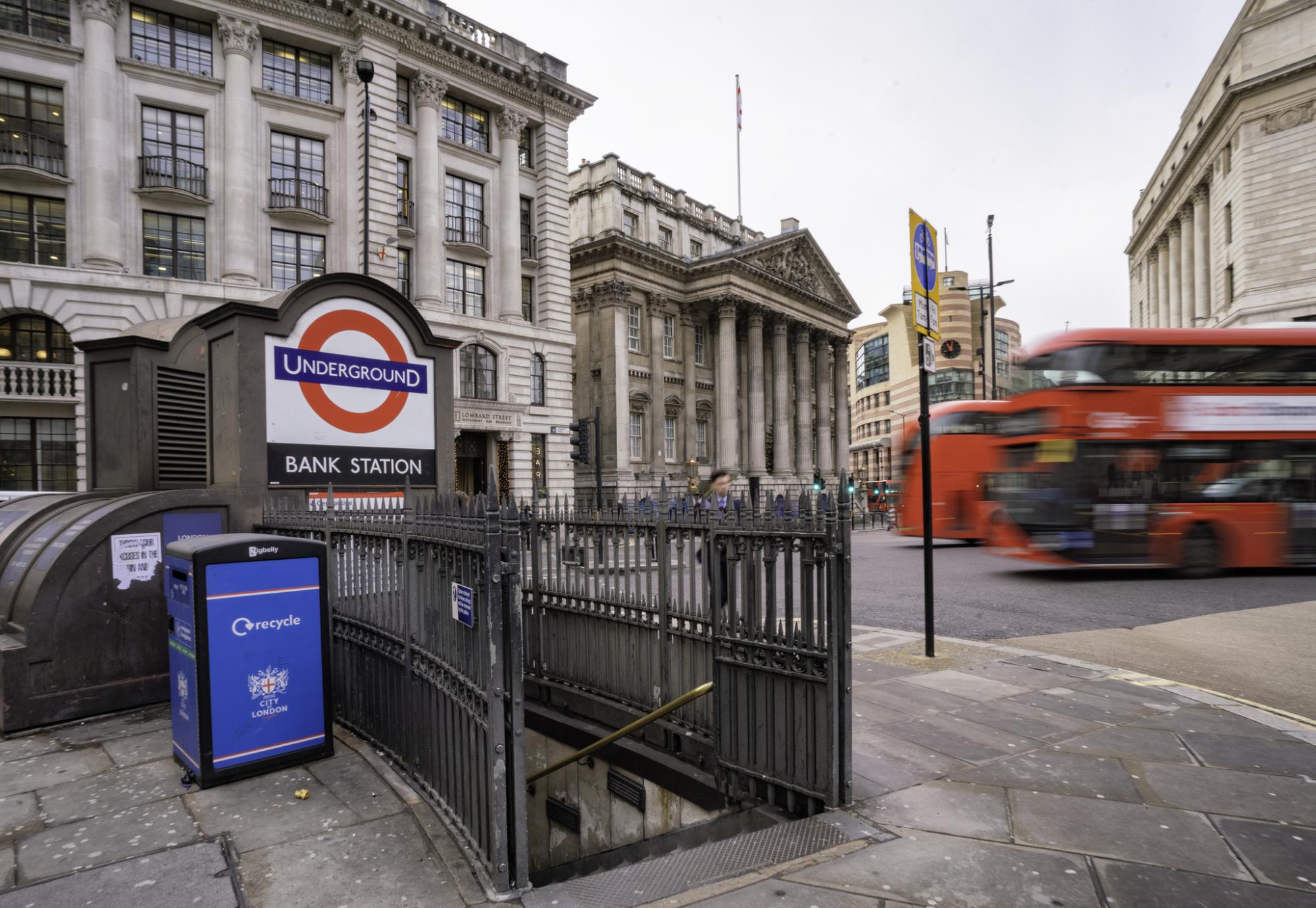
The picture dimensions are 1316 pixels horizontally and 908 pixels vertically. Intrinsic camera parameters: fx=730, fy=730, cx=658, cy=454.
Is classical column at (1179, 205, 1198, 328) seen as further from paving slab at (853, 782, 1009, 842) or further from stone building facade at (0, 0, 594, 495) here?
paving slab at (853, 782, 1009, 842)

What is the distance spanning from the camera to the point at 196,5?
2202 centimetres

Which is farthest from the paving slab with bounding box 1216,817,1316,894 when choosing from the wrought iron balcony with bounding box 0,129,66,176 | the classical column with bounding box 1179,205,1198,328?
the classical column with bounding box 1179,205,1198,328

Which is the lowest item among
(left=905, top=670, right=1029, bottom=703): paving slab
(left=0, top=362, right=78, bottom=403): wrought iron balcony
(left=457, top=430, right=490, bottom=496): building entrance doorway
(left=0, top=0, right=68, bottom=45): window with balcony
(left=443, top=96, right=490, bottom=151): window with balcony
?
(left=905, top=670, right=1029, bottom=703): paving slab

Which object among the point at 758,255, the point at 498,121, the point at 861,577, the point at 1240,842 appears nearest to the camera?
the point at 1240,842

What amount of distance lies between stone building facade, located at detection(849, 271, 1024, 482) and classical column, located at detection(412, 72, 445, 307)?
5368 cm

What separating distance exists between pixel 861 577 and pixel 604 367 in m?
26.6

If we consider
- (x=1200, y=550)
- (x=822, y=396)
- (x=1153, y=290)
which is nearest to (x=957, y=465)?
(x=1200, y=550)

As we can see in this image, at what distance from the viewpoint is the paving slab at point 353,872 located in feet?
10.7

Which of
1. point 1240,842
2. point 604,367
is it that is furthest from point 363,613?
point 604,367

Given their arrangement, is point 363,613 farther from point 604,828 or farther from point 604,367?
point 604,367

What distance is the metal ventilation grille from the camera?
7605mm

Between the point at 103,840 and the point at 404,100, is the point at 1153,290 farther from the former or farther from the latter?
the point at 103,840

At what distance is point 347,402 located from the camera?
801 centimetres

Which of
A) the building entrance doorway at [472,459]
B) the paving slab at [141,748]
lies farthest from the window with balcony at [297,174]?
the paving slab at [141,748]
